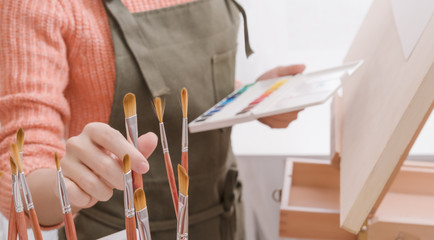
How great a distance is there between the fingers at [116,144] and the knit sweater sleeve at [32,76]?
7.2 inches

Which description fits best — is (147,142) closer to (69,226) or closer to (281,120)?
(69,226)

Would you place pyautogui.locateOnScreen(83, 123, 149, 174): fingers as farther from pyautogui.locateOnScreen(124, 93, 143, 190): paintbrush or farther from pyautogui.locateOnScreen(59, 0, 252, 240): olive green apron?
pyautogui.locateOnScreen(59, 0, 252, 240): olive green apron

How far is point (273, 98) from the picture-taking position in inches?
25.5

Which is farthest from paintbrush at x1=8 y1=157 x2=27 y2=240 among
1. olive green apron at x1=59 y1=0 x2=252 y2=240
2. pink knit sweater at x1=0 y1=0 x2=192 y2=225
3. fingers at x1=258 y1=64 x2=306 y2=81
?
fingers at x1=258 y1=64 x2=306 y2=81

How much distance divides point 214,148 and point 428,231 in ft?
1.10

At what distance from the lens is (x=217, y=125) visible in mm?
573

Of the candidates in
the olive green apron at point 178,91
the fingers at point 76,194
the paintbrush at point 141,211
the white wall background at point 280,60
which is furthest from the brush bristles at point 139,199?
the white wall background at point 280,60

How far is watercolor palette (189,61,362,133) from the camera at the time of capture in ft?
1.88

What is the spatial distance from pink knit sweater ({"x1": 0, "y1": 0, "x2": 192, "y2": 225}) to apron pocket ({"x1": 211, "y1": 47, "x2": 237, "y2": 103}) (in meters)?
0.17

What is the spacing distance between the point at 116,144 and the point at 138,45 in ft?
1.11

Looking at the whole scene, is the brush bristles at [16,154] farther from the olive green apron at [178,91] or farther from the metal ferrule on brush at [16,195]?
the olive green apron at [178,91]

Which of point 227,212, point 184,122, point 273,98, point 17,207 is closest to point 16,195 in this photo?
point 17,207

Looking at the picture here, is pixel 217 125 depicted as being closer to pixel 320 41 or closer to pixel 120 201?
pixel 120 201

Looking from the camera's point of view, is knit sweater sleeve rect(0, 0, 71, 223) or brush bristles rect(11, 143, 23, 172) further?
knit sweater sleeve rect(0, 0, 71, 223)
